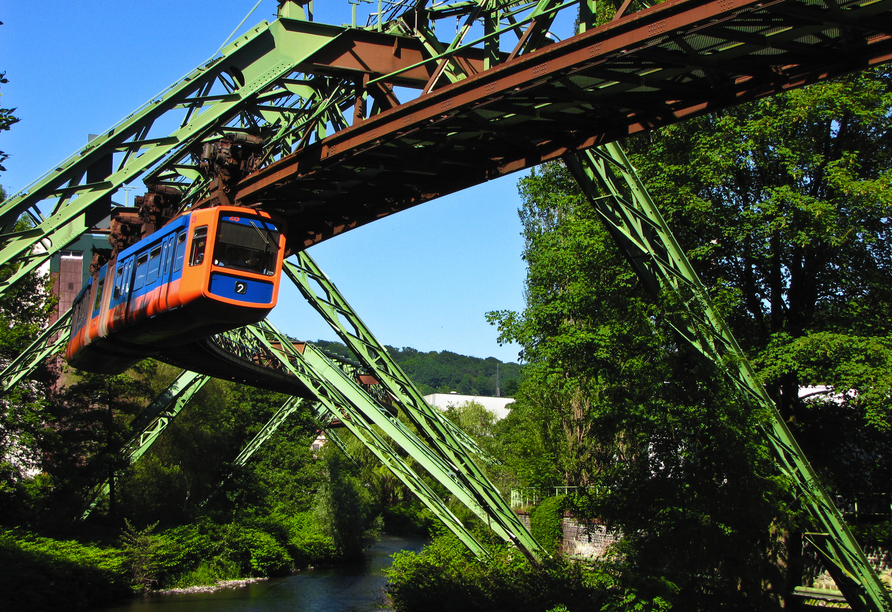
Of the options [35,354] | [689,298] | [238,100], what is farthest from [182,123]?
[35,354]

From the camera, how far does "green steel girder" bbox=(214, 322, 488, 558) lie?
20.7 m

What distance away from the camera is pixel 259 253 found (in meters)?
12.4

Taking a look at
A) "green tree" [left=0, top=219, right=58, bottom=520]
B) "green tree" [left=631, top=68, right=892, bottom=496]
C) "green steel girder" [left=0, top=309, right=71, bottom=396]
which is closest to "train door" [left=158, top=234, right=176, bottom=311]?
"green tree" [left=631, top=68, right=892, bottom=496]

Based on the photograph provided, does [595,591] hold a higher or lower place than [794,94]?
lower

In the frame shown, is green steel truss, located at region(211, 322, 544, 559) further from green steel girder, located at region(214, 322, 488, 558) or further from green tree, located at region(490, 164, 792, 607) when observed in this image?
green tree, located at region(490, 164, 792, 607)

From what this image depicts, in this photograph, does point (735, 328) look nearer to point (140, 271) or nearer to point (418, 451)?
point (418, 451)

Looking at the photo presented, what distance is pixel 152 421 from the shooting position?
31328 millimetres

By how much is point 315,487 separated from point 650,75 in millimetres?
35051

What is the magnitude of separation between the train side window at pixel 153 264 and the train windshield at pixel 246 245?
199 cm

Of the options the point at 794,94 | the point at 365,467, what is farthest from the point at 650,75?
the point at 365,467

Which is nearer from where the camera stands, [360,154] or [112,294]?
[360,154]

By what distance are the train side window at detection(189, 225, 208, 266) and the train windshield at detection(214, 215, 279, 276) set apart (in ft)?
0.76

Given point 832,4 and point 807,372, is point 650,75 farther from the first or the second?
point 807,372

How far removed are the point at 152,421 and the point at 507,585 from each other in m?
19.3
